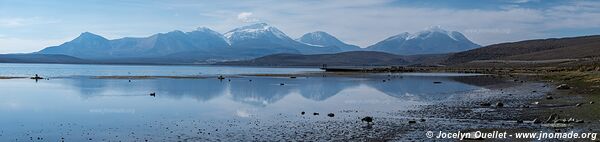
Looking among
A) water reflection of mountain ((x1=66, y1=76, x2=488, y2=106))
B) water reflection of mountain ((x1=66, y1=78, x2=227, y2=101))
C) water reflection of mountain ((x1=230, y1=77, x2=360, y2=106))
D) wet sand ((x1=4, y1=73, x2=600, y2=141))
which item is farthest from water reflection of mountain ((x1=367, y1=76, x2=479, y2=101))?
water reflection of mountain ((x1=66, y1=78, x2=227, y2=101))

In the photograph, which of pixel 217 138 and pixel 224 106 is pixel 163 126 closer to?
pixel 217 138

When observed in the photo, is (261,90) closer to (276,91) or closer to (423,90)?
(276,91)

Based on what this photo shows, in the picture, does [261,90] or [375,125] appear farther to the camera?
[261,90]

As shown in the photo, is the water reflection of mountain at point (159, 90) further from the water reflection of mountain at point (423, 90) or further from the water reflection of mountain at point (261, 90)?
the water reflection of mountain at point (423, 90)

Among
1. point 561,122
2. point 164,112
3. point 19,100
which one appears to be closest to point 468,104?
point 561,122

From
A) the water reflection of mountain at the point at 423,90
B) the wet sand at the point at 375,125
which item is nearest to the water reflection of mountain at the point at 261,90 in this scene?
the water reflection of mountain at the point at 423,90

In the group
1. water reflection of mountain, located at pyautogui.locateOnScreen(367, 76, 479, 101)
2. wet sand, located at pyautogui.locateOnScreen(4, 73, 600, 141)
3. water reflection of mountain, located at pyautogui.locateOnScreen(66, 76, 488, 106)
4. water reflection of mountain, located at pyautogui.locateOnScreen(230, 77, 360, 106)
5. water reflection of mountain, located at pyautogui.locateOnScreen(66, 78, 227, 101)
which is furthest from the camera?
water reflection of mountain, located at pyautogui.locateOnScreen(66, 78, 227, 101)

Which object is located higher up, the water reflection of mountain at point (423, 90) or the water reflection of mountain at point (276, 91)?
the water reflection of mountain at point (423, 90)

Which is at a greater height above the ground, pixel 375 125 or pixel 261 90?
pixel 375 125

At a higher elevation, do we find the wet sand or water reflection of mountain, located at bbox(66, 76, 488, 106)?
the wet sand

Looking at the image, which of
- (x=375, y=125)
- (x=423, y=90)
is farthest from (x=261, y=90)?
(x=375, y=125)

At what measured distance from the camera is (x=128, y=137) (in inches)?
941

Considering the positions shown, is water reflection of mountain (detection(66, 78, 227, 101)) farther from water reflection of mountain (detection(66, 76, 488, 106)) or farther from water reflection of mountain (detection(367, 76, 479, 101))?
water reflection of mountain (detection(367, 76, 479, 101))

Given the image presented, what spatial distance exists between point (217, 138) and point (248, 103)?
1959 cm
